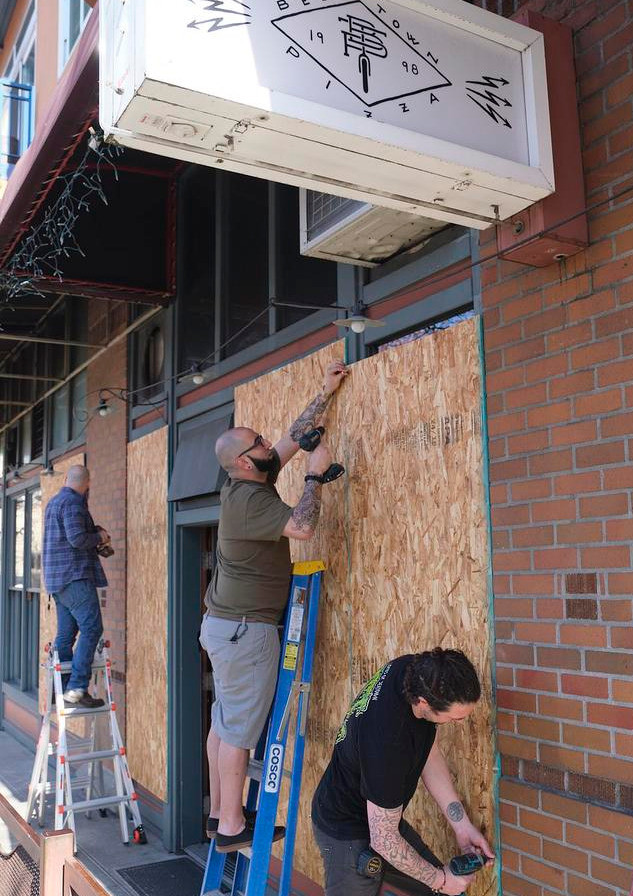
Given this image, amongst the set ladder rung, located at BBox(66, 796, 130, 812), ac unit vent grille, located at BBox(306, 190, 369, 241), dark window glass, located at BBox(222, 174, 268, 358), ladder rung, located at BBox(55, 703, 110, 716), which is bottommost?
ladder rung, located at BBox(66, 796, 130, 812)

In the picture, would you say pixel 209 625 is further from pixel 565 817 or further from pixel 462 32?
pixel 462 32

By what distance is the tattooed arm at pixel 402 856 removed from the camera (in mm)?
3084

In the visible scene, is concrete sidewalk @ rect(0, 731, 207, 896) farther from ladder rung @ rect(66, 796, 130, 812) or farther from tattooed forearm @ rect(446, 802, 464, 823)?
tattooed forearm @ rect(446, 802, 464, 823)

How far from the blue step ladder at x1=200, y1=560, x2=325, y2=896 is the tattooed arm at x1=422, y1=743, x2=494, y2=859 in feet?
3.27

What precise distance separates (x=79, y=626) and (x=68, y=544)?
2.28ft

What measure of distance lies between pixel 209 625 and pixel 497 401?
2.04 m

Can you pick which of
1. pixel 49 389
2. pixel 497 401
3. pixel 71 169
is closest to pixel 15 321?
pixel 49 389

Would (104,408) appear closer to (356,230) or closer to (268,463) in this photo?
(268,463)

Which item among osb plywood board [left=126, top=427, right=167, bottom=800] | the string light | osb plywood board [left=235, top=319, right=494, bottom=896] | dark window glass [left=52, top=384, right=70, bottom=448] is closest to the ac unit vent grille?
osb plywood board [left=235, top=319, right=494, bottom=896]

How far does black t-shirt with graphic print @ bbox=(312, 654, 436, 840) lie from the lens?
3115mm

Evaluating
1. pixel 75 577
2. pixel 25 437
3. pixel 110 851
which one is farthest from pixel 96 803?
pixel 25 437

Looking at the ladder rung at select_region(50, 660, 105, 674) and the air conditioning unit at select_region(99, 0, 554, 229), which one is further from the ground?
the air conditioning unit at select_region(99, 0, 554, 229)

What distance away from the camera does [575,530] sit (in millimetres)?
2965

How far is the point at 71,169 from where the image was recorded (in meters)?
5.52
